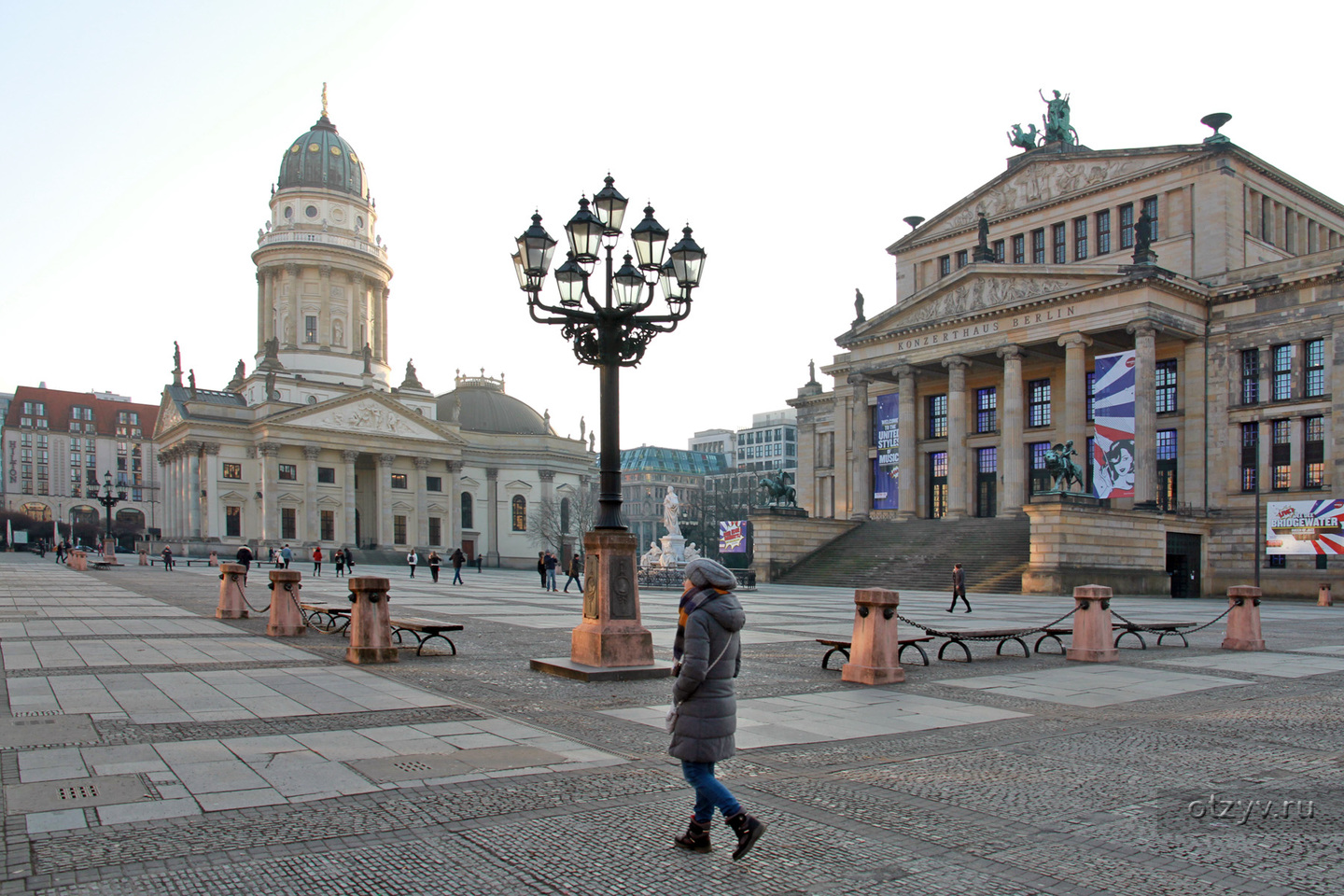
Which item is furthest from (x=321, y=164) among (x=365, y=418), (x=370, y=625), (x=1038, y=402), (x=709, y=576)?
(x=709, y=576)

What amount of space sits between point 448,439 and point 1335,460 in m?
71.6

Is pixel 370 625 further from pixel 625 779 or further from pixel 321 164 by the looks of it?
pixel 321 164

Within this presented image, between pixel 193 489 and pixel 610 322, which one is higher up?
pixel 610 322

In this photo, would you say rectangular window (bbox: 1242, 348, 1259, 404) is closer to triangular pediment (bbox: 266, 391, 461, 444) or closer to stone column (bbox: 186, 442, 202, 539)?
triangular pediment (bbox: 266, 391, 461, 444)

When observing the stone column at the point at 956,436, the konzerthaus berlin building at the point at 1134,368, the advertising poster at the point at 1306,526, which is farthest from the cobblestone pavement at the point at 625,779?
the stone column at the point at 956,436

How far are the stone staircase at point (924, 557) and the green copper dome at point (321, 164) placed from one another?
2651 inches

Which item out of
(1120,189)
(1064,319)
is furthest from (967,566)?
(1120,189)

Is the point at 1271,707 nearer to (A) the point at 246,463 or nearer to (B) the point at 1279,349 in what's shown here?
(B) the point at 1279,349

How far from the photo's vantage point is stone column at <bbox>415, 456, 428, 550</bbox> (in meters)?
91.9

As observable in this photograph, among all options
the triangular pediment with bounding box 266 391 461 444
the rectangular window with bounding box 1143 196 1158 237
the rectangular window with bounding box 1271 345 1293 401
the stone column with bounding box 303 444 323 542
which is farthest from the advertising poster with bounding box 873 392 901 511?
the stone column with bounding box 303 444 323 542

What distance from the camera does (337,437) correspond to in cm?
8575

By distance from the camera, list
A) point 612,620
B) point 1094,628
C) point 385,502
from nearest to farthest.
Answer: point 612,620 < point 1094,628 < point 385,502

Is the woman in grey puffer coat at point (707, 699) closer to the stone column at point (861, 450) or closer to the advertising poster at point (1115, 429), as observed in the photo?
the advertising poster at point (1115, 429)

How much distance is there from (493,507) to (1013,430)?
60709 mm
